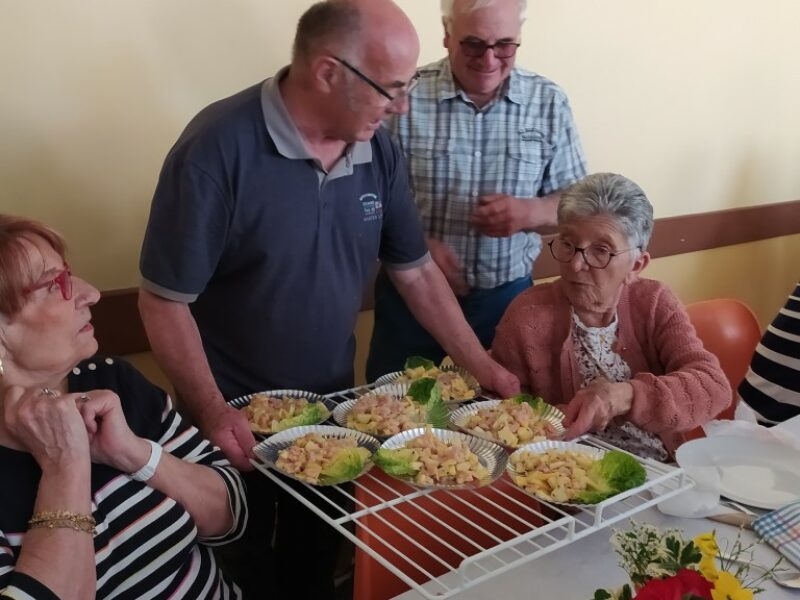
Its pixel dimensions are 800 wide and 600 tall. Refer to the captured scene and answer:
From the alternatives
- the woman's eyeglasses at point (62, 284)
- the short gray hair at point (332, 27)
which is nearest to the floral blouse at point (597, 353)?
the short gray hair at point (332, 27)

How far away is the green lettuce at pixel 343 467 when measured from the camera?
1227 millimetres

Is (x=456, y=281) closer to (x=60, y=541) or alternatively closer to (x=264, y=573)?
(x=264, y=573)

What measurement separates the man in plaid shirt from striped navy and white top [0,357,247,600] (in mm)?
937

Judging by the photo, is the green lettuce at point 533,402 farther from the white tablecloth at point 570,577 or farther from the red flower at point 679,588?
the red flower at point 679,588

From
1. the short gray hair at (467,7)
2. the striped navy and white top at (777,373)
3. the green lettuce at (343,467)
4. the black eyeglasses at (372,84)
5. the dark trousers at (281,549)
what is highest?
the short gray hair at (467,7)

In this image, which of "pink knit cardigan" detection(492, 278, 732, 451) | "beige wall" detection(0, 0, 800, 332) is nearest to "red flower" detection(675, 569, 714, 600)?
"pink knit cardigan" detection(492, 278, 732, 451)

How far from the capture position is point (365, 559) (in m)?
1.19

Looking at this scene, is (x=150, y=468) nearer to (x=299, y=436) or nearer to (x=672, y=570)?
(x=299, y=436)

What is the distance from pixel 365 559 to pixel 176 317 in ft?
1.92

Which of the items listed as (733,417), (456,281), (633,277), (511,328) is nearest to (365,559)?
(511,328)

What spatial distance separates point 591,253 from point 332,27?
0.68 metres

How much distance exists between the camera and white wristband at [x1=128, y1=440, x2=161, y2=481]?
45.5 inches

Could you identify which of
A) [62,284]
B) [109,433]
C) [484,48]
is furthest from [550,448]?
[484,48]

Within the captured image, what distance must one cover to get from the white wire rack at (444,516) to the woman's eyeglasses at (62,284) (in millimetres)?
418
